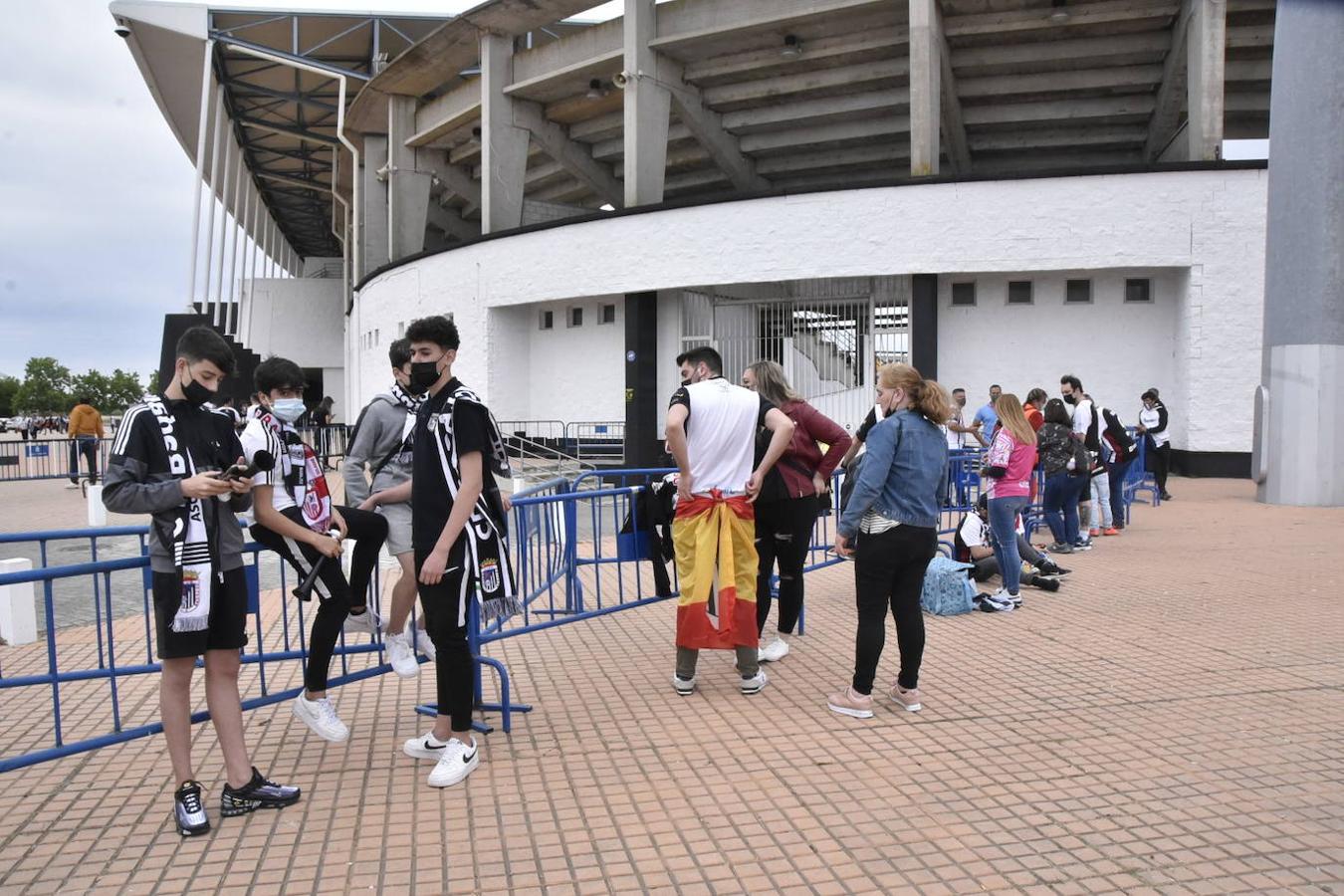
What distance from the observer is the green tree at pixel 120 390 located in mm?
144125

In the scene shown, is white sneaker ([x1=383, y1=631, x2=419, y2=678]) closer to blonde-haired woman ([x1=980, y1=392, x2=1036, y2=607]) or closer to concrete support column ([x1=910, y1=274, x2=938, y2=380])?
blonde-haired woman ([x1=980, y1=392, x2=1036, y2=607])

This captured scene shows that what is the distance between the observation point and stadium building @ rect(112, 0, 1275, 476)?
1752 centimetres

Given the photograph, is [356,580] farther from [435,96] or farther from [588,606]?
[435,96]

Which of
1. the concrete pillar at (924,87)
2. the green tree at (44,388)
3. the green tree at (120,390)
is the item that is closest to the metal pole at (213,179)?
the concrete pillar at (924,87)

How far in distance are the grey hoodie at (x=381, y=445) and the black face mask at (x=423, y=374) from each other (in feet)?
3.47

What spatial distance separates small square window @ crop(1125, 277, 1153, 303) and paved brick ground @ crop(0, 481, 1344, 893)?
13.3 metres

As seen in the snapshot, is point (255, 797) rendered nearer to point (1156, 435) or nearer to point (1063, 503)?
point (1063, 503)

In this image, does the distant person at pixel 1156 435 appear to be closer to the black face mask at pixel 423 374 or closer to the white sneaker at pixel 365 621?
the white sneaker at pixel 365 621

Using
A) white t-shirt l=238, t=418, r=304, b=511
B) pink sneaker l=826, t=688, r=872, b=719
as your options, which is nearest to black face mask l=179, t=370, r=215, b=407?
white t-shirt l=238, t=418, r=304, b=511

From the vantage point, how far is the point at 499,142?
80.8ft

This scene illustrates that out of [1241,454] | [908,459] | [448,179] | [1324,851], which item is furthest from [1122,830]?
[448,179]

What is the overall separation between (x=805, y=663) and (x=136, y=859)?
3843 mm

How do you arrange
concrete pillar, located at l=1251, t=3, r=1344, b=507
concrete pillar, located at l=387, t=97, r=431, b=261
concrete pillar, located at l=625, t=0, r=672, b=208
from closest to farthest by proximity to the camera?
concrete pillar, located at l=1251, t=3, r=1344, b=507 → concrete pillar, located at l=625, t=0, r=672, b=208 → concrete pillar, located at l=387, t=97, r=431, b=261

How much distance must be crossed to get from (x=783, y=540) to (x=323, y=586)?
9.19ft
